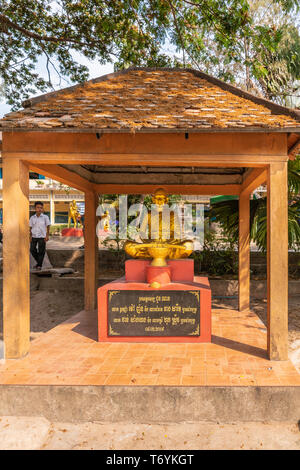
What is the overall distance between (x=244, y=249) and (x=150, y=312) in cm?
279

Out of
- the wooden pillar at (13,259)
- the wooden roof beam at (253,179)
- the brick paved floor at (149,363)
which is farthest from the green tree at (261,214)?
the wooden pillar at (13,259)

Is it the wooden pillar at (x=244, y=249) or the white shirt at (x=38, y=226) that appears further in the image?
the white shirt at (x=38, y=226)

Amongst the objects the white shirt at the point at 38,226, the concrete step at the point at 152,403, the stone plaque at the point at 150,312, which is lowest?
the concrete step at the point at 152,403

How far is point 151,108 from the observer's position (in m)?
4.25

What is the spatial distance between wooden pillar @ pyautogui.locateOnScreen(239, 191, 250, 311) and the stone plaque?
2.31 metres

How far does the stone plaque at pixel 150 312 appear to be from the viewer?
463 centimetres

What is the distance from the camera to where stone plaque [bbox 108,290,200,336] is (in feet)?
15.2

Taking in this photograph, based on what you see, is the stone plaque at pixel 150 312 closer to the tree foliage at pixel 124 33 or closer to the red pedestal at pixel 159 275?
the red pedestal at pixel 159 275

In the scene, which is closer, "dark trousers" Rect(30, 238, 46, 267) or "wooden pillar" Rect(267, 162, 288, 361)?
"wooden pillar" Rect(267, 162, 288, 361)

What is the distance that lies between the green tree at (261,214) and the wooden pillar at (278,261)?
2.41 meters

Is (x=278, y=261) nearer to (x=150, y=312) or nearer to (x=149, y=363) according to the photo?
(x=150, y=312)

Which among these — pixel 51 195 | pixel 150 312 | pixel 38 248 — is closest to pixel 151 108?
pixel 150 312

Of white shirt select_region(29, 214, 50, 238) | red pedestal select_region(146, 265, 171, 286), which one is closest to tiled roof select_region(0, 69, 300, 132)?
red pedestal select_region(146, 265, 171, 286)

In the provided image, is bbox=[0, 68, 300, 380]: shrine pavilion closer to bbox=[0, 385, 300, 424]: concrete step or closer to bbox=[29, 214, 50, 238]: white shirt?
bbox=[0, 385, 300, 424]: concrete step
